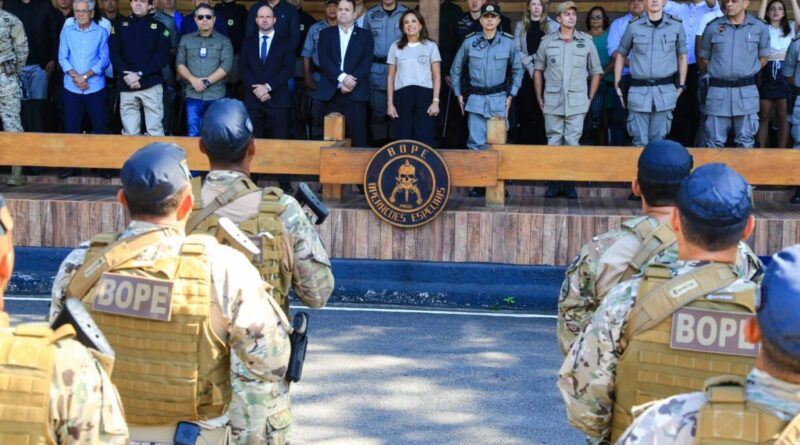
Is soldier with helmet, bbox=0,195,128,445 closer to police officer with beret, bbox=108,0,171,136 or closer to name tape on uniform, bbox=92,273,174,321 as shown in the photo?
name tape on uniform, bbox=92,273,174,321

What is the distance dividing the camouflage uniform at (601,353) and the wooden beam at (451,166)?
633 centimetres

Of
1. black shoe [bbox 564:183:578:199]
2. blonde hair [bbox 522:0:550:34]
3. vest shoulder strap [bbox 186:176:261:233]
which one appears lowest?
black shoe [bbox 564:183:578:199]

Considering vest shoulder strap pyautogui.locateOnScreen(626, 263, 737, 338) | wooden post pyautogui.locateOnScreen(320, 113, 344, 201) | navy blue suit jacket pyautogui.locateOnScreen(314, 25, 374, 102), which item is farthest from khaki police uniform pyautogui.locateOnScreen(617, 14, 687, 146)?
vest shoulder strap pyautogui.locateOnScreen(626, 263, 737, 338)

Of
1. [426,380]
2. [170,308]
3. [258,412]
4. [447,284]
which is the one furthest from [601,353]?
[447,284]

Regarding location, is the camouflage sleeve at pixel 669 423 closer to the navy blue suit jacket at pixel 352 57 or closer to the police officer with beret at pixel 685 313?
the police officer with beret at pixel 685 313

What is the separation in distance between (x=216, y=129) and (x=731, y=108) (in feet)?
23.9

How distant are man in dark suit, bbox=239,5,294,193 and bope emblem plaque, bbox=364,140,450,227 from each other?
69.6 inches

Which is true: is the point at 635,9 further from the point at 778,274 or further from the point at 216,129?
the point at 778,274

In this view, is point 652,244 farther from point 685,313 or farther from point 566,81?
point 566,81

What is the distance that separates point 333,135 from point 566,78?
7.58ft

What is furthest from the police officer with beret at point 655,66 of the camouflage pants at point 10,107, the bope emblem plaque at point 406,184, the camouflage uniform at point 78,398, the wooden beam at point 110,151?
the camouflage uniform at point 78,398

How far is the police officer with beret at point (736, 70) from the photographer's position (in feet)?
34.8

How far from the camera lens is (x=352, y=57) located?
36.1 ft

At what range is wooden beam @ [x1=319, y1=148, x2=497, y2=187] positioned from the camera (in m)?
9.73
